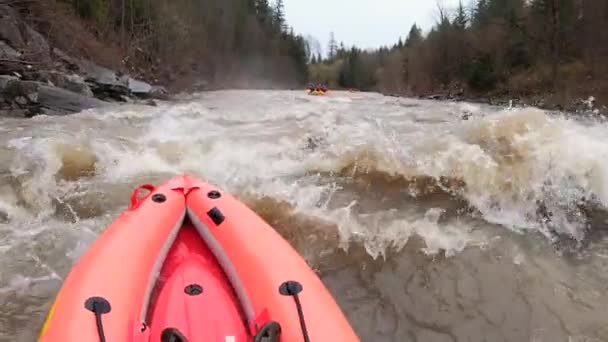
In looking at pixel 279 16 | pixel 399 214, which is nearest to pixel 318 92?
pixel 399 214

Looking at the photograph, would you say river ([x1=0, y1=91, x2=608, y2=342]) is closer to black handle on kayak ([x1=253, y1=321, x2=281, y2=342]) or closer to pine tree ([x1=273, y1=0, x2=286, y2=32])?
black handle on kayak ([x1=253, y1=321, x2=281, y2=342])

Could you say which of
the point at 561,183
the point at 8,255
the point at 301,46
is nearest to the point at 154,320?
the point at 8,255

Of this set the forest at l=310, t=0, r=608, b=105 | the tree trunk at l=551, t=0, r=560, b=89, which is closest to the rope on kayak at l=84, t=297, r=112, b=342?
the forest at l=310, t=0, r=608, b=105

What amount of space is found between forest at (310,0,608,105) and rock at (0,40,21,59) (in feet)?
64.9

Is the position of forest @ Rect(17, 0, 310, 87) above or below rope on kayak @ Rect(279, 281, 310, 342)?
above

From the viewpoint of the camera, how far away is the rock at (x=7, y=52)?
469 inches

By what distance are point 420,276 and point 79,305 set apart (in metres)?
2.17

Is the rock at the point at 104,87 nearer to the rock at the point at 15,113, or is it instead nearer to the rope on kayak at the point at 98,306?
the rock at the point at 15,113

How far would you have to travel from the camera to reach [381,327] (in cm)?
286

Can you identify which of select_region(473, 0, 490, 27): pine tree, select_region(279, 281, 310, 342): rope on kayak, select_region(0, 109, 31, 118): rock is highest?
select_region(473, 0, 490, 27): pine tree

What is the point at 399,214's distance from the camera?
4.28 m

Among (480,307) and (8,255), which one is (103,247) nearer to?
(8,255)

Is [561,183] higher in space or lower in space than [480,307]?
higher

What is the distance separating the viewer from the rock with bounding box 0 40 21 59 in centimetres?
1192
